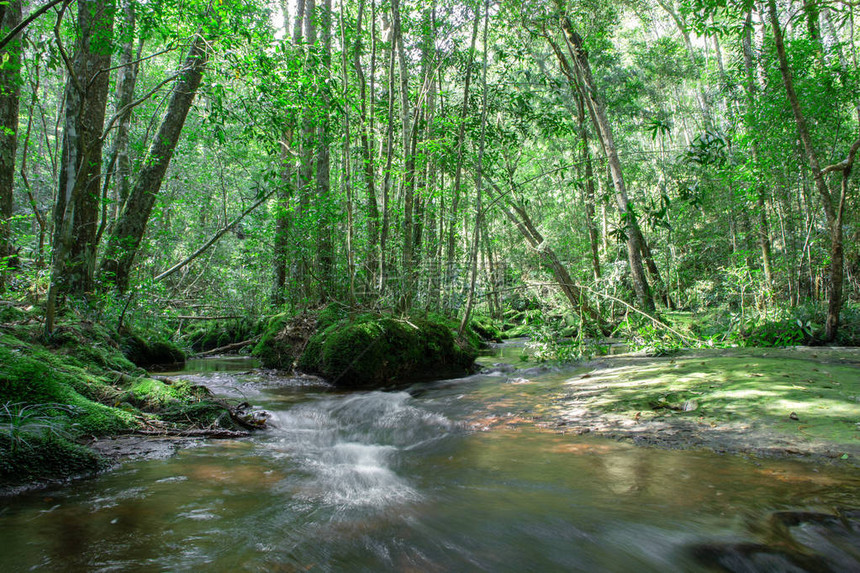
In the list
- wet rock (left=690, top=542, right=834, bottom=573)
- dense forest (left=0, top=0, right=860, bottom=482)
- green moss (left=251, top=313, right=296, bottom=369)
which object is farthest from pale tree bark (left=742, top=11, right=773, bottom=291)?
green moss (left=251, top=313, right=296, bottom=369)

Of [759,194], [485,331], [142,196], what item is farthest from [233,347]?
[759,194]

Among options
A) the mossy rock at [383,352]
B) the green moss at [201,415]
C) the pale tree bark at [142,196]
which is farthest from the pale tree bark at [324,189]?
the green moss at [201,415]

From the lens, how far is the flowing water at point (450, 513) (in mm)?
1914

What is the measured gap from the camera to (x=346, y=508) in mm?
2568

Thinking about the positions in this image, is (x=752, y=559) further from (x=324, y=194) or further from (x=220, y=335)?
(x=220, y=335)

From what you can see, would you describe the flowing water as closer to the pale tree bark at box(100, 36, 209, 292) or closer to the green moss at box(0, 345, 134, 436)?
the green moss at box(0, 345, 134, 436)

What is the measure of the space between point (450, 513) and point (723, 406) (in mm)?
3062

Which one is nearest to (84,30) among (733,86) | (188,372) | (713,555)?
(188,372)

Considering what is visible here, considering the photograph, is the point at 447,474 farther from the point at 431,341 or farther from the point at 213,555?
the point at 431,341

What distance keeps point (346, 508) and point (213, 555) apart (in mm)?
821

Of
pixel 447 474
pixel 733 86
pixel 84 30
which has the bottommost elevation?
pixel 447 474

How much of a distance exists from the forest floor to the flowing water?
1.24ft

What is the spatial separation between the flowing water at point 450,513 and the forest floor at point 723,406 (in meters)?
0.38

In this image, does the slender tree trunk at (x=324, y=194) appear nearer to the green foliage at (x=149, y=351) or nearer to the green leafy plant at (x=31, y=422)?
the green foliage at (x=149, y=351)
